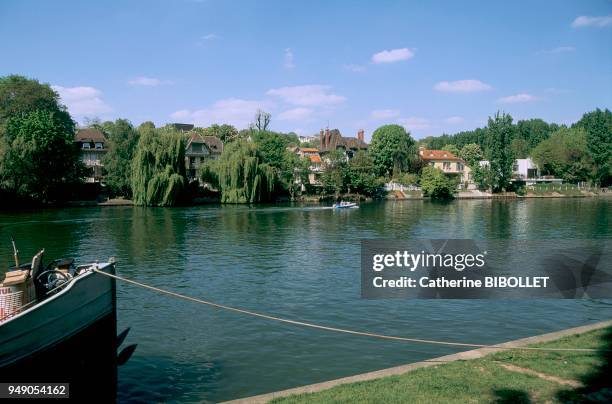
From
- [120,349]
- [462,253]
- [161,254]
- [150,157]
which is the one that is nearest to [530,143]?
[150,157]

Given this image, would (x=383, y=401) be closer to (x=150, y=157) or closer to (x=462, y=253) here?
(x=462, y=253)

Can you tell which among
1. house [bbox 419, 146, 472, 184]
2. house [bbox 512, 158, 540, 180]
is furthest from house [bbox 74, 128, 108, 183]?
house [bbox 512, 158, 540, 180]

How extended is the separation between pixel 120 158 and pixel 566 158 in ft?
349

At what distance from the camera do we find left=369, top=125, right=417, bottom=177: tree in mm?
116562

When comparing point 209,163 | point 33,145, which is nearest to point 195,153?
point 209,163

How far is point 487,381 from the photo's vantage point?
1083 centimetres

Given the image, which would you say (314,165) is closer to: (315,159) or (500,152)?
(315,159)

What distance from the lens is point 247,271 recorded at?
28609 millimetres

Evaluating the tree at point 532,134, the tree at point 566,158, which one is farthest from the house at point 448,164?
the tree at point 532,134

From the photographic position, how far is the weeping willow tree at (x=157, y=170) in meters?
76.7

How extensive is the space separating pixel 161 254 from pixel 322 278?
1322cm

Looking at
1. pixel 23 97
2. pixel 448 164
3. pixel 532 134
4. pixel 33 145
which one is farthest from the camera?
pixel 532 134

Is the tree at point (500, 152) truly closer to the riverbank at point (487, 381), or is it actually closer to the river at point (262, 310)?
the river at point (262, 310)

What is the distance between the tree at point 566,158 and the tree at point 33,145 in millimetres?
112904
